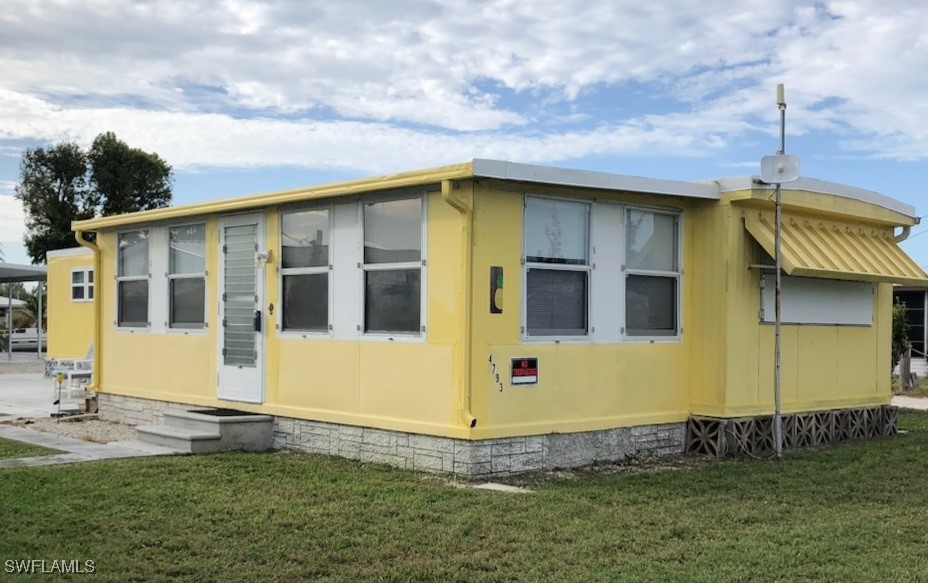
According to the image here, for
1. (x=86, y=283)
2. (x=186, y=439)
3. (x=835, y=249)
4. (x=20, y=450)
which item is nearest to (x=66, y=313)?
(x=86, y=283)

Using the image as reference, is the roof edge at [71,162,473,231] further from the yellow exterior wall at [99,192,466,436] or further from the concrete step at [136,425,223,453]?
the concrete step at [136,425,223,453]

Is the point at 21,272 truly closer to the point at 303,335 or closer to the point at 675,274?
the point at 303,335

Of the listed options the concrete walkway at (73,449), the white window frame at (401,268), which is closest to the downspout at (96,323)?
the concrete walkway at (73,449)

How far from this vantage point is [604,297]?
371 inches

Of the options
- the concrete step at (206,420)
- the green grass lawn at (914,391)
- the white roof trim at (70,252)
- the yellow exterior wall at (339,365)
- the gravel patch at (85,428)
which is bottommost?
the green grass lawn at (914,391)

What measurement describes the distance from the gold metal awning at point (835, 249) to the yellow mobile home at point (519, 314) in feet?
0.11

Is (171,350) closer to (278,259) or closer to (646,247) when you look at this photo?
(278,259)

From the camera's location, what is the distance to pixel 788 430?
10.6 metres

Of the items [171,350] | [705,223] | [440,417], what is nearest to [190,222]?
[171,350]

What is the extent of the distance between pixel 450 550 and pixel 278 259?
17.0 feet

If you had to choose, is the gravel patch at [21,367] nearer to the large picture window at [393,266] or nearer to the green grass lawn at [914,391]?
the large picture window at [393,266]

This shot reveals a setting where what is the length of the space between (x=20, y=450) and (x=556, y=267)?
18.1ft

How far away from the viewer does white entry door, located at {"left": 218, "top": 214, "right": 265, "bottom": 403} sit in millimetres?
10562

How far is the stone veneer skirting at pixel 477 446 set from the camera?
8.44 metres
